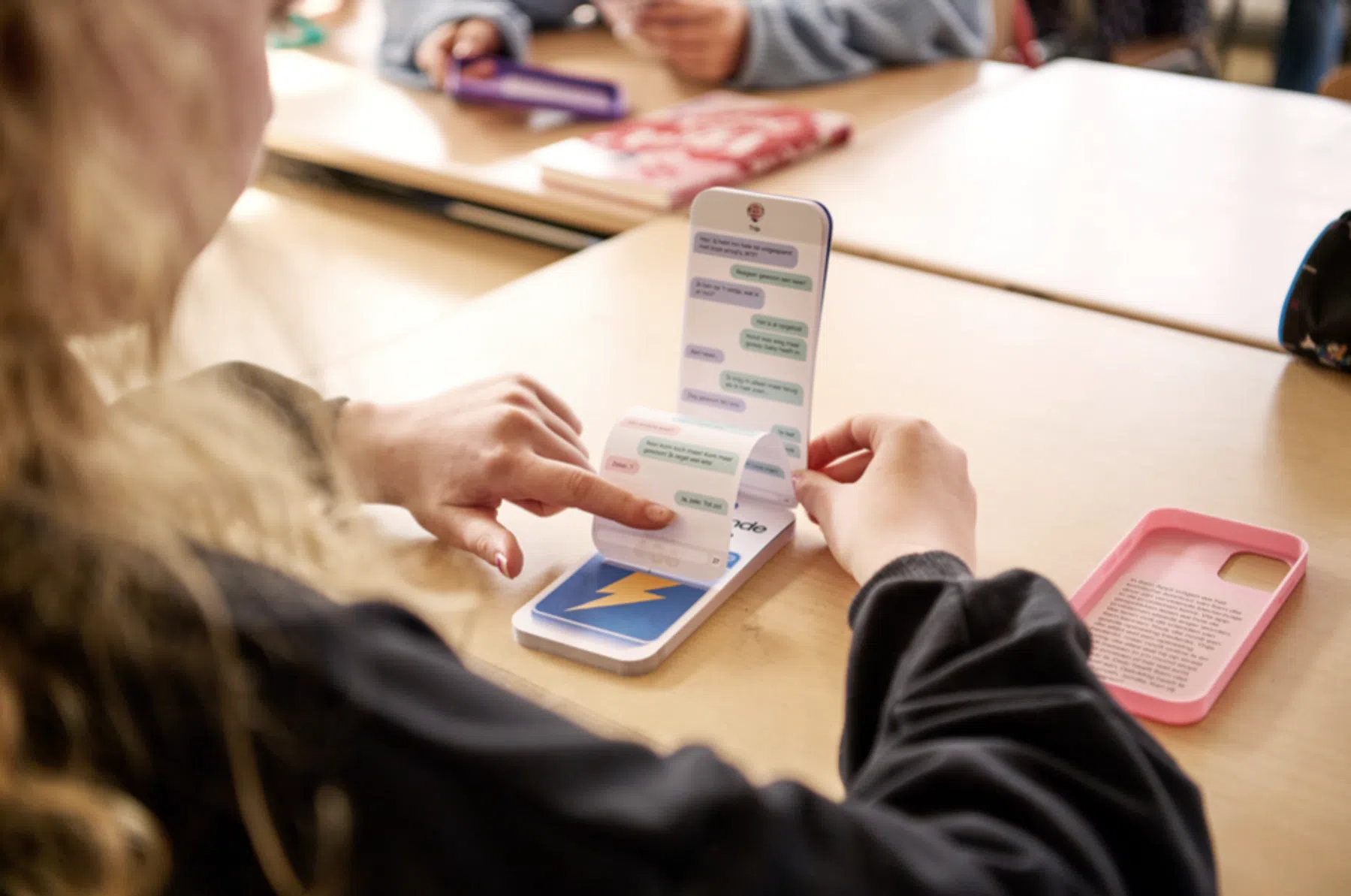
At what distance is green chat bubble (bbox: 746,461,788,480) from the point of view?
0.92 meters

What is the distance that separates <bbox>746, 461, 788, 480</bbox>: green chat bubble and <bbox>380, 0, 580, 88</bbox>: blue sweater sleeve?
4.19 feet

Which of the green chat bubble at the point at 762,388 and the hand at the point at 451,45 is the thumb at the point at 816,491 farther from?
the hand at the point at 451,45

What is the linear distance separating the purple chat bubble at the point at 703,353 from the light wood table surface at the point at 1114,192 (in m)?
0.49

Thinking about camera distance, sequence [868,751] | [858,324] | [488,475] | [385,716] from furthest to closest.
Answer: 1. [858,324]
2. [488,475]
3. [868,751]
4. [385,716]

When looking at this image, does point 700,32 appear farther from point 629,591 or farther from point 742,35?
point 629,591

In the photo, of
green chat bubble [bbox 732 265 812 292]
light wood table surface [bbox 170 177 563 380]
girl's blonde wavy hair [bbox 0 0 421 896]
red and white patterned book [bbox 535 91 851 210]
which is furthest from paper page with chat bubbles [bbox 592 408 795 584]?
red and white patterned book [bbox 535 91 851 210]

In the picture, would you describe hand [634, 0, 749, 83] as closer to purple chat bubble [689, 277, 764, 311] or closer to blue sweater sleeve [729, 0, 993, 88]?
blue sweater sleeve [729, 0, 993, 88]

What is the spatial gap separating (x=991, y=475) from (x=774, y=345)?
201 mm

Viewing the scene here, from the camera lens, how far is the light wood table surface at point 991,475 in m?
0.72

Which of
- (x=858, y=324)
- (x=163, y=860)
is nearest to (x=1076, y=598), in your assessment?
(x=858, y=324)

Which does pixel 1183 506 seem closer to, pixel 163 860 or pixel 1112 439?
pixel 1112 439

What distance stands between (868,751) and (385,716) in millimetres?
340

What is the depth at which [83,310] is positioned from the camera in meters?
0.47

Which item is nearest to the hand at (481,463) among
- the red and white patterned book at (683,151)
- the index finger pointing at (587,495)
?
the index finger pointing at (587,495)
